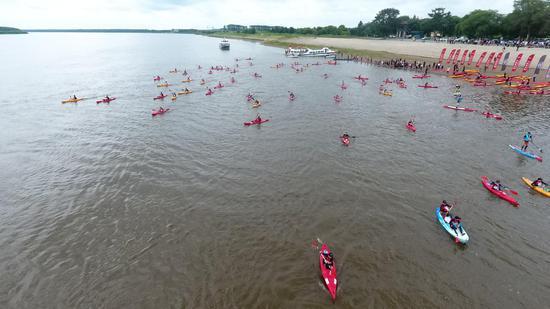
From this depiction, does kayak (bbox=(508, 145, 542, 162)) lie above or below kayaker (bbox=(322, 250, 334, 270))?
below

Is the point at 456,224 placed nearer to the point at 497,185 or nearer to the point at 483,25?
the point at 497,185

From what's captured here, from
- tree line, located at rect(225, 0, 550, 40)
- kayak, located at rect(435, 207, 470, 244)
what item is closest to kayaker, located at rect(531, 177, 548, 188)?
kayak, located at rect(435, 207, 470, 244)

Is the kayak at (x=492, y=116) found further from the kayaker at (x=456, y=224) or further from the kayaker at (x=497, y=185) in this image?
the kayaker at (x=456, y=224)

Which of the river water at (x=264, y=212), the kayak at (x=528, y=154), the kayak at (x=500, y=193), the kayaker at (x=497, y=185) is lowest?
the river water at (x=264, y=212)

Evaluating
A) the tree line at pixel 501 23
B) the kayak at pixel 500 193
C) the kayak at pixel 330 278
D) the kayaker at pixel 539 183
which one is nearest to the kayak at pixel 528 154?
the kayaker at pixel 539 183

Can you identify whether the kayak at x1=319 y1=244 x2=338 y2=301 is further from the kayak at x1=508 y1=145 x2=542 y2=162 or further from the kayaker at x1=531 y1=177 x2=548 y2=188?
the kayak at x1=508 y1=145 x2=542 y2=162
